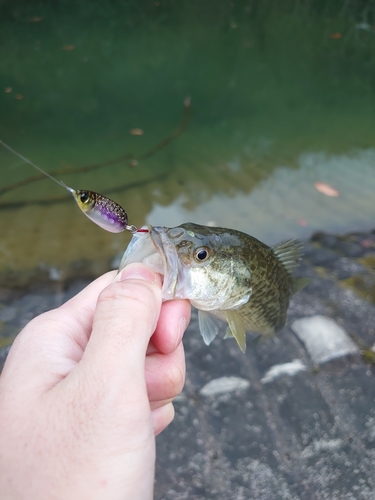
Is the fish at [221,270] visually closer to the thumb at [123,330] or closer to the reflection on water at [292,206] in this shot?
the thumb at [123,330]

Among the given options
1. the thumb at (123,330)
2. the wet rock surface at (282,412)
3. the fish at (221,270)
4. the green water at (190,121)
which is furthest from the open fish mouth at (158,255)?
the green water at (190,121)

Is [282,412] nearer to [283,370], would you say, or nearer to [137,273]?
[283,370]

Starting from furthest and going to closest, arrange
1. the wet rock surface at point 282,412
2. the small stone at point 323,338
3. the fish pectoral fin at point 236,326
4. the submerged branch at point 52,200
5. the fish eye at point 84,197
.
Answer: the submerged branch at point 52,200, the small stone at point 323,338, the wet rock surface at point 282,412, the fish pectoral fin at point 236,326, the fish eye at point 84,197

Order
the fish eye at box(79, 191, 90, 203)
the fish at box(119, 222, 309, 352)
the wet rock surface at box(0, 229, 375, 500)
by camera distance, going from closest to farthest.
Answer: the fish eye at box(79, 191, 90, 203)
the fish at box(119, 222, 309, 352)
the wet rock surface at box(0, 229, 375, 500)

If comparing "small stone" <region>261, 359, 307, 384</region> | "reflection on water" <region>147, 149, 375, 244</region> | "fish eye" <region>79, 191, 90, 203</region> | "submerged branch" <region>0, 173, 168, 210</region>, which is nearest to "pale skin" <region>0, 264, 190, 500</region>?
"fish eye" <region>79, 191, 90, 203</region>

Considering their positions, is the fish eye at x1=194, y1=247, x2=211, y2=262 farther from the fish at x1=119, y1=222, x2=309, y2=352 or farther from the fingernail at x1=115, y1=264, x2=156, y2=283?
the fingernail at x1=115, y1=264, x2=156, y2=283
